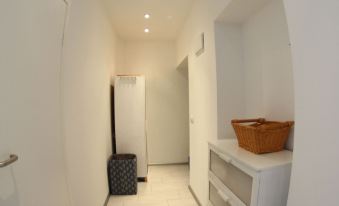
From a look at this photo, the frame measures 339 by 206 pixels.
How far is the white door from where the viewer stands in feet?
2.85

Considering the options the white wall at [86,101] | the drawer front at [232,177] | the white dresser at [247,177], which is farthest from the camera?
the white wall at [86,101]

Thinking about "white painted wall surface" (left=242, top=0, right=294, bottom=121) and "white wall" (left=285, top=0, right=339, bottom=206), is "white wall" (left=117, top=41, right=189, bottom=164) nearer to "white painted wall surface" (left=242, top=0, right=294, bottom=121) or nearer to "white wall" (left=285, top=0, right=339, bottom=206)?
"white painted wall surface" (left=242, top=0, right=294, bottom=121)

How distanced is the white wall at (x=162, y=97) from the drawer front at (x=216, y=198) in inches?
120

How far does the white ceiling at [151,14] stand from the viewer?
2.91m

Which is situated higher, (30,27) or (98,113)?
(30,27)

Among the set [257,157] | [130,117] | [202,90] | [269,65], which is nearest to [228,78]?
[269,65]

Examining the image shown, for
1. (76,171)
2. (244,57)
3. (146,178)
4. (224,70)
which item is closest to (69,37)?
(76,171)

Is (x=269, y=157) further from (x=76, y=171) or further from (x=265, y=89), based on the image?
(x=76, y=171)

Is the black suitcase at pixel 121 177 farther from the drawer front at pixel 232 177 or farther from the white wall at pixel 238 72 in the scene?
the drawer front at pixel 232 177

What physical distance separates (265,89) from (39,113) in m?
1.61

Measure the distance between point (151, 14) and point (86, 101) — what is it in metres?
1.86

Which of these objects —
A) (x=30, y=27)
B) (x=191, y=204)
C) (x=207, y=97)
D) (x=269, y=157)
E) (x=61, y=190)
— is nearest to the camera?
(x=30, y=27)

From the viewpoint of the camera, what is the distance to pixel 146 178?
12.2 ft

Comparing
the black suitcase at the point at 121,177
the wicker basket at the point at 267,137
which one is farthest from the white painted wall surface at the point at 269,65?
the black suitcase at the point at 121,177
